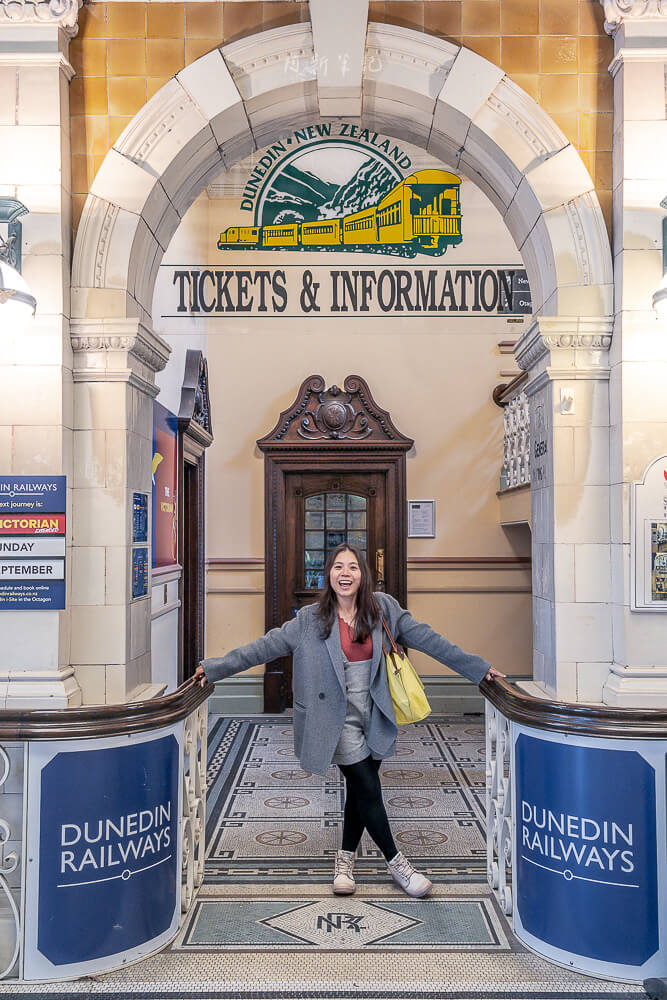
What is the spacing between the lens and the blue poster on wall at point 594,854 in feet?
8.54

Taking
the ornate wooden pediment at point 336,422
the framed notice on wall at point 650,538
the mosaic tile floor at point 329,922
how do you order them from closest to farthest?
the mosaic tile floor at point 329,922
the framed notice on wall at point 650,538
the ornate wooden pediment at point 336,422

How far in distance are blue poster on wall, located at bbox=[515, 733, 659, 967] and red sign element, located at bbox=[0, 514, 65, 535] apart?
1927 millimetres

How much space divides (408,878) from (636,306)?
96.0 inches

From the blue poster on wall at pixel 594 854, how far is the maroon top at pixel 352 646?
76 cm

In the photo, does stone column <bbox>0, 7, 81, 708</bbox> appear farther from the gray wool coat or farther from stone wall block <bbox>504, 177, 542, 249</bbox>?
stone wall block <bbox>504, 177, 542, 249</bbox>

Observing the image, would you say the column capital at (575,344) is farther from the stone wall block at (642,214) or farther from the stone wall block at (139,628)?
the stone wall block at (139,628)

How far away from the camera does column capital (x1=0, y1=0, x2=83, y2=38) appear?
297cm

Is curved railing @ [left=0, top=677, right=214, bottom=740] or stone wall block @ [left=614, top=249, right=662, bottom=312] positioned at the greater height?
stone wall block @ [left=614, top=249, right=662, bottom=312]

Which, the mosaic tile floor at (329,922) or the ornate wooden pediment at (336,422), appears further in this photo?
the ornate wooden pediment at (336,422)

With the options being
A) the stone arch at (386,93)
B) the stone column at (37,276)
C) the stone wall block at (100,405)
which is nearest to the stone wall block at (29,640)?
the stone column at (37,276)

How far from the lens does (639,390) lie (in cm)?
295

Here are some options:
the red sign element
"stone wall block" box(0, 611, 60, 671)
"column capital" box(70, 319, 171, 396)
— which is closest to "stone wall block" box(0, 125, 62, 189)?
"column capital" box(70, 319, 171, 396)

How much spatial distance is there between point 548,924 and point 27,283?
116 inches

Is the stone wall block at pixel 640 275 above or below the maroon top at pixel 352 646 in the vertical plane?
above
